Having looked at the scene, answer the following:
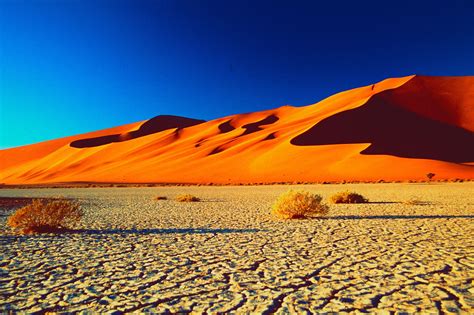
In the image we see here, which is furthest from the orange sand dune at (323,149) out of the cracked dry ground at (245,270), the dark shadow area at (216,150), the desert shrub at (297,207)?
the cracked dry ground at (245,270)

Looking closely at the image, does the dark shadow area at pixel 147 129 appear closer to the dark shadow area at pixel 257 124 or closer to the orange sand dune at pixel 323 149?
the orange sand dune at pixel 323 149

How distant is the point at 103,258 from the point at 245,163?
4004 centimetres

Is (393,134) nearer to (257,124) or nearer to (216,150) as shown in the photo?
(216,150)

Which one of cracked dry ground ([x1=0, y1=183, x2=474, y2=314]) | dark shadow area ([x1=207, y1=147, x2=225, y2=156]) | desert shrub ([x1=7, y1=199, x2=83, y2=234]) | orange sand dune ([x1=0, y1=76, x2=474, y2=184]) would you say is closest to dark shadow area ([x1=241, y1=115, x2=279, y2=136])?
orange sand dune ([x1=0, y1=76, x2=474, y2=184])

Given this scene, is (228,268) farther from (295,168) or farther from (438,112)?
(438,112)

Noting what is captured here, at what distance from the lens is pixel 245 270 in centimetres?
423

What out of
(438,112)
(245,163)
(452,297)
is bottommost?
(452,297)

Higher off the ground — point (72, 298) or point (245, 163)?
point (245, 163)

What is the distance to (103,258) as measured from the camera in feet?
16.2

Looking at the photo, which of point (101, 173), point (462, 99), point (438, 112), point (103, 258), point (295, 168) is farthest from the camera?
point (462, 99)

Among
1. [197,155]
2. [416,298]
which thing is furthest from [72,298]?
[197,155]

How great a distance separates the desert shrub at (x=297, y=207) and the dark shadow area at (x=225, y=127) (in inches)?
2503

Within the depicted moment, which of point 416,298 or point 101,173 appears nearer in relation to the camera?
point 416,298

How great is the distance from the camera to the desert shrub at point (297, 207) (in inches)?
360
